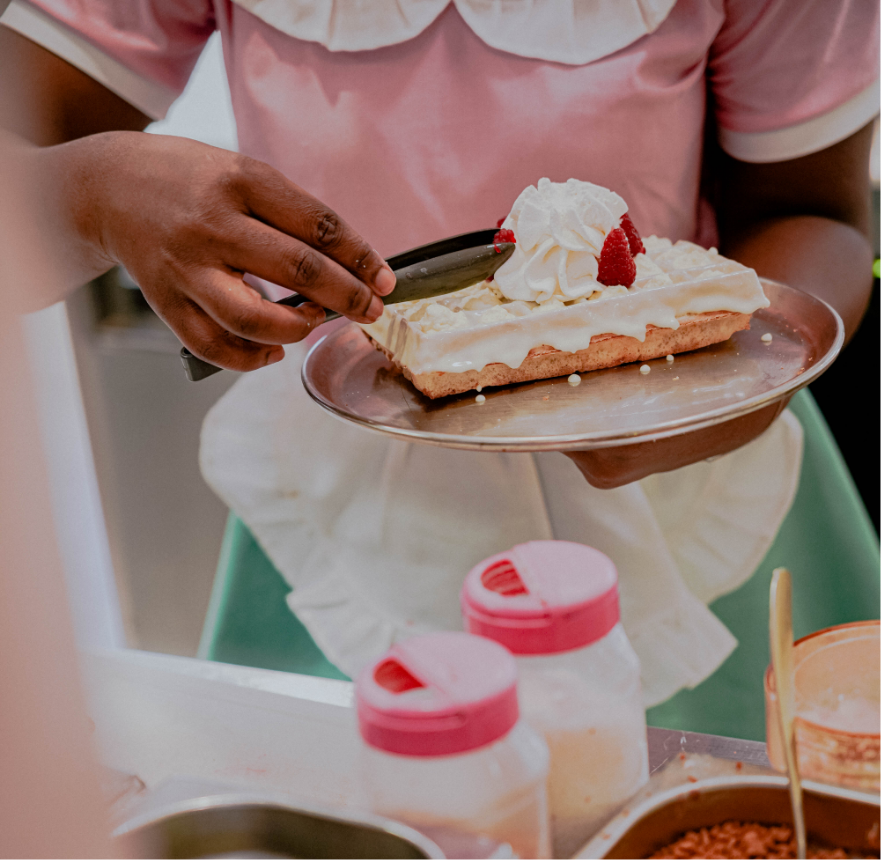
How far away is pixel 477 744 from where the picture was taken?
0.50 metres

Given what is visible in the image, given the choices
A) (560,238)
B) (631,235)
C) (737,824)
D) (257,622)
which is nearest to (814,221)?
(631,235)

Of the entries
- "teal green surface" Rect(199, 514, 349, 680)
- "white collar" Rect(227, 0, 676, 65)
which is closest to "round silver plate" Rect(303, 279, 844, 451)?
"white collar" Rect(227, 0, 676, 65)

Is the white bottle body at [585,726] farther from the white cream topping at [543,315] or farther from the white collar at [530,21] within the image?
the white collar at [530,21]

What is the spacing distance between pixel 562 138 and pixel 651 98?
0.11 m

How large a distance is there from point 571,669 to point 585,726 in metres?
0.04

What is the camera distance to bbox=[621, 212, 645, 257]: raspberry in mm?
1003

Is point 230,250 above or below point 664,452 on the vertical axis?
above

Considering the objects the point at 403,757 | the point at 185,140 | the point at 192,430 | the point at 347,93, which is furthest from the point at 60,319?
the point at 403,757

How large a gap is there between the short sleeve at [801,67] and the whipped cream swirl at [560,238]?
0.89 ft

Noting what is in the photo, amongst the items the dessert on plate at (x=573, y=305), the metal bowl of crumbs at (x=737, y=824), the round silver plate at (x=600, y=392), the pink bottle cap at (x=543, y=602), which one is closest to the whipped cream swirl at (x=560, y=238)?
the dessert on plate at (x=573, y=305)

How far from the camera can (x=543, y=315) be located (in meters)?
0.93

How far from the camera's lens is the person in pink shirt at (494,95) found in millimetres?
1023

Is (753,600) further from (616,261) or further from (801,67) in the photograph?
(801,67)

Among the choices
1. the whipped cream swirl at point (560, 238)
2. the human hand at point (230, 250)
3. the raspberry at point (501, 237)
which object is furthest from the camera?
the whipped cream swirl at point (560, 238)
